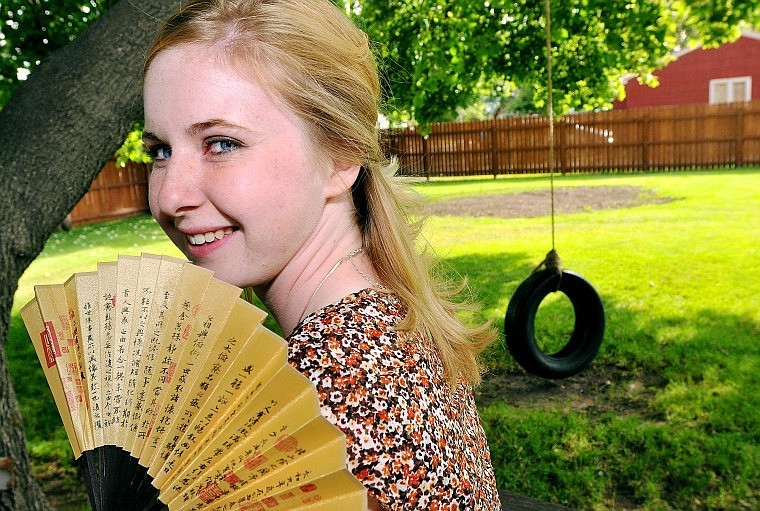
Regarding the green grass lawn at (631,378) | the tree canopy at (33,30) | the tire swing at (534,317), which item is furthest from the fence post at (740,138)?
the tree canopy at (33,30)

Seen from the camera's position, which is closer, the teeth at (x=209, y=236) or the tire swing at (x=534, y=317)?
the teeth at (x=209, y=236)

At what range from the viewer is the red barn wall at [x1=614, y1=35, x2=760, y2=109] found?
2533cm

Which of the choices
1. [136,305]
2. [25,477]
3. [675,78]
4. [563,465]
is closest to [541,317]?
[563,465]

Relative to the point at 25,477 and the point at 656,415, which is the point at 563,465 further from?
the point at 25,477

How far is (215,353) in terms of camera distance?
37.0 inches

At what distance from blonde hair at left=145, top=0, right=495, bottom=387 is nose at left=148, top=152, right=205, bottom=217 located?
0.60ft

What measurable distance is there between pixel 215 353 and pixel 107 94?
2.53 metres

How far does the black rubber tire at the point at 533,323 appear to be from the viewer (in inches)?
183

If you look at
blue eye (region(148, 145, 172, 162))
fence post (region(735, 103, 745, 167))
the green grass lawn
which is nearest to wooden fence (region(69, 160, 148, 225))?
the green grass lawn

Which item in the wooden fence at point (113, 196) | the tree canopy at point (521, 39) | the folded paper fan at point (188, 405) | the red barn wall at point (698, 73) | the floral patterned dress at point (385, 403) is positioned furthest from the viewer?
the red barn wall at point (698, 73)

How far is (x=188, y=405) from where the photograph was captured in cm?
94

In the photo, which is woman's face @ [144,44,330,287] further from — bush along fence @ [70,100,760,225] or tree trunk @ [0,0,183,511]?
bush along fence @ [70,100,760,225]

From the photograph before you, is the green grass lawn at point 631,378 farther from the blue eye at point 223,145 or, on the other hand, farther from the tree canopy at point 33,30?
the tree canopy at point 33,30

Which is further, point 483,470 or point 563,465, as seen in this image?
point 563,465
